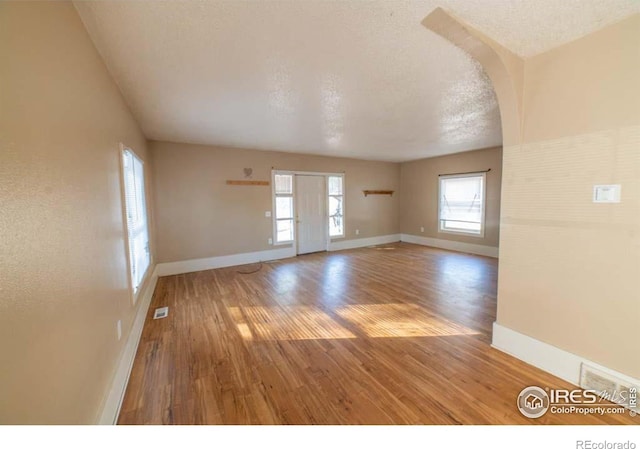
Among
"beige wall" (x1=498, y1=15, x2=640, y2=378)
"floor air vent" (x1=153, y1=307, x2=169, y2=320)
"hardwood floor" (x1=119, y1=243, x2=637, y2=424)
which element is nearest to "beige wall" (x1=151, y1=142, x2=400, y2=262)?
"hardwood floor" (x1=119, y1=243, x2=637, y2=424)

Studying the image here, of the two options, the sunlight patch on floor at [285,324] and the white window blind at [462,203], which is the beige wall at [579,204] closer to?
the sunlight patch on floor at [285,324]

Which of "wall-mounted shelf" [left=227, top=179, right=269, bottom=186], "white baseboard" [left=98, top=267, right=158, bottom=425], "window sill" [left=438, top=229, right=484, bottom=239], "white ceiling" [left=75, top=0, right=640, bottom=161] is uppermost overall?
"white ceiling" [left=75, top=0, right=640, bottom=161]

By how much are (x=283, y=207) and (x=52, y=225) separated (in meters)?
4.83

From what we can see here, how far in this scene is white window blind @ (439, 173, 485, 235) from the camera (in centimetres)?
598

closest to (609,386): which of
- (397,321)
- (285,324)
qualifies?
(397,321)

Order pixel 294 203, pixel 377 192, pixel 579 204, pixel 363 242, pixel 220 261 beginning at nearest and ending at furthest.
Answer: pixel 579 204 → pixel 220 261 → pixel 294 203 → pixel 363 242 → pixel 377 192

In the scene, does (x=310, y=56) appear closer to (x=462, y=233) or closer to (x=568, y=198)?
(x=568, y=198)

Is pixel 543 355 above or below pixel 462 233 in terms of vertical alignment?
below

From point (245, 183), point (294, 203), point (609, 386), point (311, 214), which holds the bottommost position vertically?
point (609, 386)

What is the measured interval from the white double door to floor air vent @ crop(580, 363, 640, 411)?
16.3 ft

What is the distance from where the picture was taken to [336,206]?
22.1 ft

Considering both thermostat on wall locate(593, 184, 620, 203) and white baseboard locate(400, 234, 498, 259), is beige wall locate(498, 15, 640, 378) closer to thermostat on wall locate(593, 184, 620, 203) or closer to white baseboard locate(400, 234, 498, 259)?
thermostat on wall locate(593, 184, 620, 203)

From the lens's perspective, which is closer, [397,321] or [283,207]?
[397,321]

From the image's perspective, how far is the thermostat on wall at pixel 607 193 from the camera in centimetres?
158
